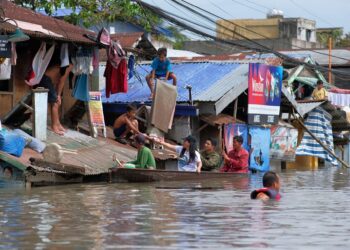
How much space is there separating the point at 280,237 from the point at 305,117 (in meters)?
19.6

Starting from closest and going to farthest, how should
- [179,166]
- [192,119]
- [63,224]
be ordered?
1. [63,224]
2. [179,166]
3. [192,119]

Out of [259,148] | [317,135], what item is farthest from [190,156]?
[317,135]

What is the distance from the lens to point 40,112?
17.5 m

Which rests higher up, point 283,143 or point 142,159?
point 283,143

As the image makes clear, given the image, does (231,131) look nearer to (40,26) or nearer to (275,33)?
(40,26)

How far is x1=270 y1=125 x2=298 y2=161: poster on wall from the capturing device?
2525 cm

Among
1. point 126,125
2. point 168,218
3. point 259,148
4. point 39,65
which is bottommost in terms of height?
point 168,218

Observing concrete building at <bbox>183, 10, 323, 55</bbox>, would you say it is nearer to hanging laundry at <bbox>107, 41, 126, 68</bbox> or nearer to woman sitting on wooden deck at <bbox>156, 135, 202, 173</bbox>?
hanging laundry at <bbox>107, 41, 126, 68</bbox>

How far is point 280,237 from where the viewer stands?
9125mm

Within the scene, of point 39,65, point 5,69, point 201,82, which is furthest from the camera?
point 201,82

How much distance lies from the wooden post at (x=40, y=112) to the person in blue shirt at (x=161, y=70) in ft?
15.2

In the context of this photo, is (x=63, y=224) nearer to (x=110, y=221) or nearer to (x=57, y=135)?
(x=110, y=221)

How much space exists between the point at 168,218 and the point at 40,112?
713cm

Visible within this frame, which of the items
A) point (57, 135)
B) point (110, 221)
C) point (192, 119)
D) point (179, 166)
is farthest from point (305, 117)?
point (110, 221)
